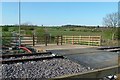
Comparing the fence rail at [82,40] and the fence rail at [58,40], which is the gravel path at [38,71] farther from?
the fence rail at [82,40]

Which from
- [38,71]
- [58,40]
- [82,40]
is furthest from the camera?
[82,40]

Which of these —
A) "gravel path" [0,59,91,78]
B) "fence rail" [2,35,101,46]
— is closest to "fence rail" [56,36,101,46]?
"fence rail" [2,35,101,46]

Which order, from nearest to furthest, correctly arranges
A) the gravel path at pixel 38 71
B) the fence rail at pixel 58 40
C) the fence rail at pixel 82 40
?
the gravel path at pixel 38 71 → the fence rail at pixel 58 40 → the fence rail at pixel 82 40

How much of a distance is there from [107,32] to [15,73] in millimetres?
32187

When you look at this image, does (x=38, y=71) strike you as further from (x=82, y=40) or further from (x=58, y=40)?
(x=82, y=40)

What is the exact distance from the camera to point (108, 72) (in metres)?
3.68

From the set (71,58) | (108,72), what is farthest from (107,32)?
(108,72)

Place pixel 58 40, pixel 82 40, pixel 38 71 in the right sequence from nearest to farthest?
pixel 38 71
pixel 58 40
pixel 82 40

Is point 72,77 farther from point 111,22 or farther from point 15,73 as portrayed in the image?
point 111,22

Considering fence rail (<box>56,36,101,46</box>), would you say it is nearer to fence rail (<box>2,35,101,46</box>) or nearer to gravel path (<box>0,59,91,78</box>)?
fence rail (<box>2,35,101,46</box>)

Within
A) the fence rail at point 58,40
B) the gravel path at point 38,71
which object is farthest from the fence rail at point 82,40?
the gravel path at point 38,71

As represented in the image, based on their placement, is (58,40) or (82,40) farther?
(82,40)

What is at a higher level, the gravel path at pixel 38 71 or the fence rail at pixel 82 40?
the fence rail at pixel 82 40

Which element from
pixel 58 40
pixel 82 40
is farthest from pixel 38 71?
pixel 82 40
